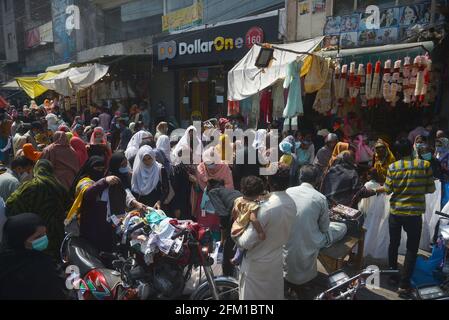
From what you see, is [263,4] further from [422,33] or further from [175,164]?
[175,164]

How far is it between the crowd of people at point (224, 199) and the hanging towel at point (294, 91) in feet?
1.98

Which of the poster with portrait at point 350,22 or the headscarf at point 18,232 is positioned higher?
the poster with portrait at point 350,22

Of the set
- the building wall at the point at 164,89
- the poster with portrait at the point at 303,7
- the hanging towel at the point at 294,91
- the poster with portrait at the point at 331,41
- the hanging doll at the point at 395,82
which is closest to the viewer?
the hanging doll at the point at 395,82

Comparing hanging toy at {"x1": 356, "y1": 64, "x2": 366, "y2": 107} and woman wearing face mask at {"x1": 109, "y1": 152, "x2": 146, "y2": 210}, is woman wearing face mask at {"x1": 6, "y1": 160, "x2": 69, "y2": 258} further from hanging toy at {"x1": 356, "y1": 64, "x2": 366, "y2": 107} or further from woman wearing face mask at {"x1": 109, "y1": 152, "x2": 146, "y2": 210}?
hanging toy at {"x1": 356, "y1": 64, "x2": 366, "y2": 107}

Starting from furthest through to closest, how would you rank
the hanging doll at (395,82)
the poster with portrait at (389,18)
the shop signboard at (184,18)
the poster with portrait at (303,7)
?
1. the shop signboard at (184,18)
2. the poster with portrait at (303,7)
3. the poster with portrait at (389,18)
4. the hanging doll at (395,82)

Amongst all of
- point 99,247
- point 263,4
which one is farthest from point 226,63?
point 99,247

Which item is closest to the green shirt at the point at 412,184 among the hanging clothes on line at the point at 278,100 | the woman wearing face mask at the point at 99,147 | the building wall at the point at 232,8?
the woman wearing face mask at the point at 99,147

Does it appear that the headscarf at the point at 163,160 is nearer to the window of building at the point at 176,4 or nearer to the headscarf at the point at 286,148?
the headscarf at the point at 286,148

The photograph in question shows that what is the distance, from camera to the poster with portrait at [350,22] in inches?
331

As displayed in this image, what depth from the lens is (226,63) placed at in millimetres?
12250

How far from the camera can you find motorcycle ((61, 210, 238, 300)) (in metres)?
3.35

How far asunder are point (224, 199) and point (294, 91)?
3621mm

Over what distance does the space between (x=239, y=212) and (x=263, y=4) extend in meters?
10.3
